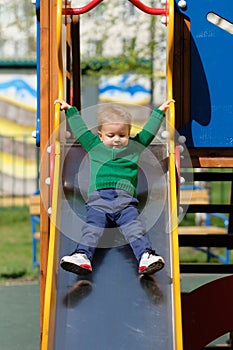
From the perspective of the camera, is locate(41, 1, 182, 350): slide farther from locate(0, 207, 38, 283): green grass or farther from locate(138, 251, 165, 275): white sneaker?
locate(0, 207, 38, 283): green grass

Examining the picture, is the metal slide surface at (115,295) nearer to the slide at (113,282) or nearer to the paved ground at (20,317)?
the slide at (113,282)

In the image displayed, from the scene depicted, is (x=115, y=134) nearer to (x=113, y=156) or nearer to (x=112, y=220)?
(x=113, y=156)

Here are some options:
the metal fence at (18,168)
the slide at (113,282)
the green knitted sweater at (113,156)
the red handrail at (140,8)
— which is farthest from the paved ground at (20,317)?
the metal fence at (18,168)

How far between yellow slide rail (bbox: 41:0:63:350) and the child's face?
284mm

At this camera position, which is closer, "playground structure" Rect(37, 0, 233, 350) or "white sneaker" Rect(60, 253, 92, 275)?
"white sneaker" Rect(60, 253, 92, 275)

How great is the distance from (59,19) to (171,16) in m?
0.67

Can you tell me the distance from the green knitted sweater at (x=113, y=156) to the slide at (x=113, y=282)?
12 cm

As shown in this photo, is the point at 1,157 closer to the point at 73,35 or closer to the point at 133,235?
the point at 73,35

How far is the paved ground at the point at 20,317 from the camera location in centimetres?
701

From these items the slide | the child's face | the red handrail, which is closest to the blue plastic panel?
the red handrail

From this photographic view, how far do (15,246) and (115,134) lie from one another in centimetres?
721

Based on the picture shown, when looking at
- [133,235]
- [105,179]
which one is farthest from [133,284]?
[105,179]

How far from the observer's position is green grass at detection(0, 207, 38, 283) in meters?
10.1

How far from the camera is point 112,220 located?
5.05 metres
